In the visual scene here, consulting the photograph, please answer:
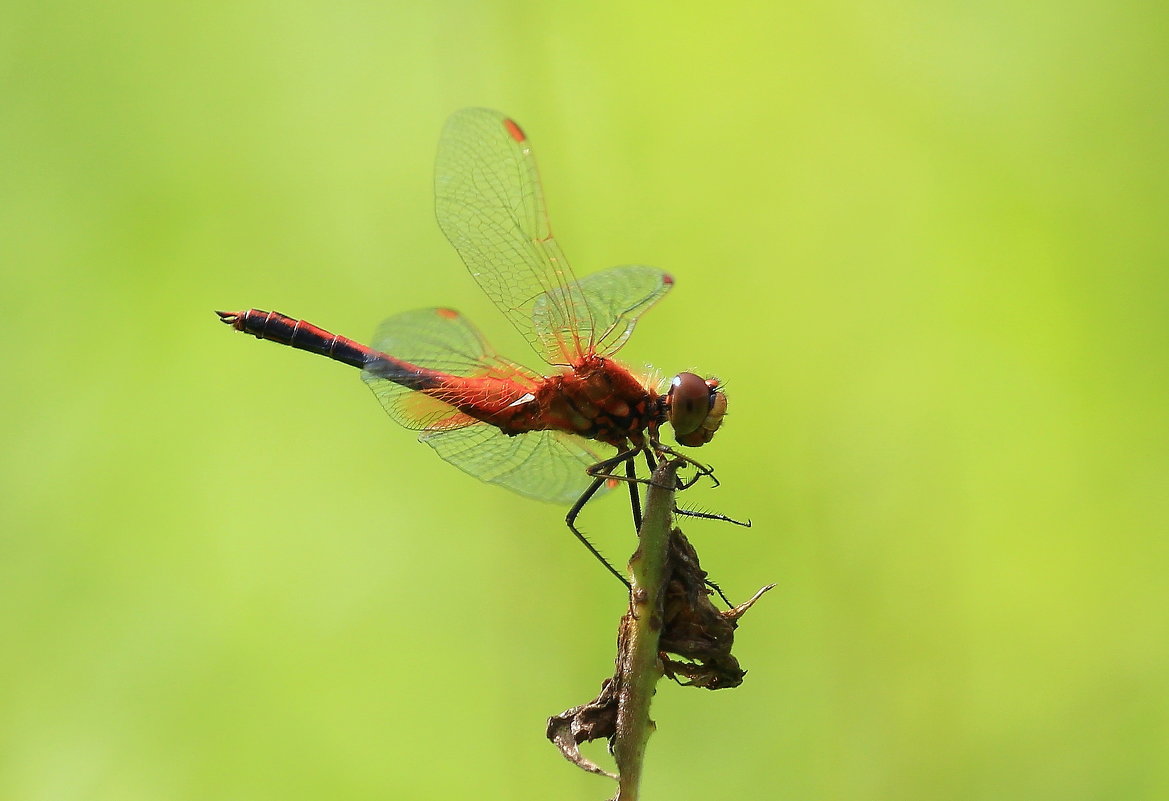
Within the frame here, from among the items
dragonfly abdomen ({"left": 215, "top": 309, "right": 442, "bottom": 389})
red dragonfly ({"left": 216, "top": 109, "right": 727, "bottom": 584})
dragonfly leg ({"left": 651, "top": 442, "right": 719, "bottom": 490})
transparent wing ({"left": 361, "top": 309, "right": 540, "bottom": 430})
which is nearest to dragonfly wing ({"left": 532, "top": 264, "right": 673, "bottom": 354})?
red dragonfly ({"left": 216, "top": 109, "right": 727, "bottom": 584})

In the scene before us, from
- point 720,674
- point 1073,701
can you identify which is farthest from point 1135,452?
point 720,674

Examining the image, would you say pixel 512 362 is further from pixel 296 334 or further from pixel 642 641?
pixel 642 641

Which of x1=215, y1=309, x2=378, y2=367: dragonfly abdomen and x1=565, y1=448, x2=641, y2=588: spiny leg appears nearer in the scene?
x1=565, y1=448, x2=641, y2=588: spiny leg

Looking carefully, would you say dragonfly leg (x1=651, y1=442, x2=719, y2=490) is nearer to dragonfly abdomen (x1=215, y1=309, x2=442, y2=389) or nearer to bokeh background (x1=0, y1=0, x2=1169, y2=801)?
bokeh background (x1=0, y1=0, x2=1169, y2=801)

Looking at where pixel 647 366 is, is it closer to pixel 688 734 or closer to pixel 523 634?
pixel 523 634

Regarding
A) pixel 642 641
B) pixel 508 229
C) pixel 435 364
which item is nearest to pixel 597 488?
pixel 435 364

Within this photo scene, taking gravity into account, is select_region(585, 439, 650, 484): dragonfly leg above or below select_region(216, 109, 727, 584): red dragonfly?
below
